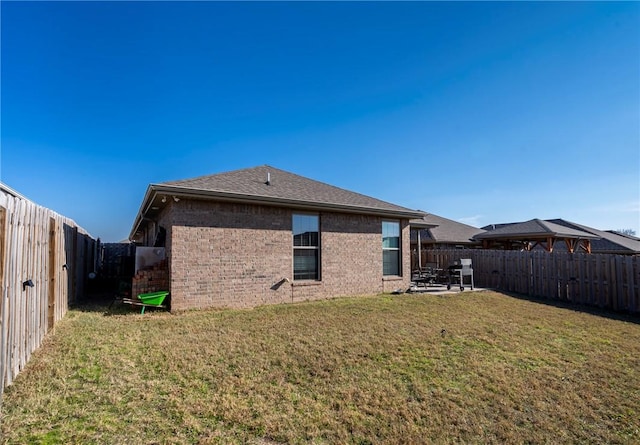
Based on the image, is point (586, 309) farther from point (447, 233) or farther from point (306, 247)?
point (447, 233)

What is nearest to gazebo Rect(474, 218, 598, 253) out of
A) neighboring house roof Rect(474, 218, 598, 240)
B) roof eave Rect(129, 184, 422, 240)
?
neighboring house roof Rect(474, 218, 598, 240)

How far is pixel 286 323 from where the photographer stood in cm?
658

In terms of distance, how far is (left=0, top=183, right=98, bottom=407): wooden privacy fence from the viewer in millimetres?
3196

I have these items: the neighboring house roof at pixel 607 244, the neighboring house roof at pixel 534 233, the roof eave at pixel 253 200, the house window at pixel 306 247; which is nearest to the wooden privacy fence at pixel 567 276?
the roof eave at pixel 253 200

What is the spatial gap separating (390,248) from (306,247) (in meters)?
3.57

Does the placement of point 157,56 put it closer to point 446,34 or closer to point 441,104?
point 446,34

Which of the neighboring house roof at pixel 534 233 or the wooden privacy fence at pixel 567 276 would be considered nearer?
the wooden privacy fence at pixel 567 276

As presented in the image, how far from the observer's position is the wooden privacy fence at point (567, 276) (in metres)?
8.91

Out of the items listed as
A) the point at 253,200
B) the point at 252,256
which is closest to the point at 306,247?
the point at 252,256

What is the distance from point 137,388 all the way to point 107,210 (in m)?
30.5

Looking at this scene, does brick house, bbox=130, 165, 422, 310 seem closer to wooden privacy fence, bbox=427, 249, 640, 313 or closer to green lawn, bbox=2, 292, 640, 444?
green lawn, bbox=2, 292, 640, 444

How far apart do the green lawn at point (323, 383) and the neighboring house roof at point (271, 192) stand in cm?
304

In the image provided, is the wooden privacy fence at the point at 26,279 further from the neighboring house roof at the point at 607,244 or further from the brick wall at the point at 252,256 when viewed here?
the neighboring house roof at the point at 607,244

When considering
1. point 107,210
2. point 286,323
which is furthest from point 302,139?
point 107,210
